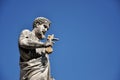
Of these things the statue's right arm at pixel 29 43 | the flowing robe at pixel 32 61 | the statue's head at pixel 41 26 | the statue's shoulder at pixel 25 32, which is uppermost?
the statue's head at pixel 41 26

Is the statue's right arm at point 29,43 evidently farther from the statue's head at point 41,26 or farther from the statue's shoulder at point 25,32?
the statue's head at point 41,26

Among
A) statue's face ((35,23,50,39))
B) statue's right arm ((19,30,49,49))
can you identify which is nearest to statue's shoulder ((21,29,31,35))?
statue's right arm ((19,30,49,49))

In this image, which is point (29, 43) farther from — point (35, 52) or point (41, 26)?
point (41, 26)

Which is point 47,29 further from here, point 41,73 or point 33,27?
point 41,73

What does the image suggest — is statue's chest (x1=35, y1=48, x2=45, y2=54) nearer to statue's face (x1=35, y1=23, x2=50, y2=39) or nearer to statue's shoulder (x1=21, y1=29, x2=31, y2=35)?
statue's face (x1=35, y1=23, x2=50, y2=39)

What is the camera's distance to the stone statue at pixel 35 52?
54.1 ft

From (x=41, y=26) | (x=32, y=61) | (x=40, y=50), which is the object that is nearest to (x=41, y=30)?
(x=41, y=26)

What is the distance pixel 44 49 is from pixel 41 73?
0.89m

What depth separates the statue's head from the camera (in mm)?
17328

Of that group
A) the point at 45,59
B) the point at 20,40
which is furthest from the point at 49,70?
the point at 20,40

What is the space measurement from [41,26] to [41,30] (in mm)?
165

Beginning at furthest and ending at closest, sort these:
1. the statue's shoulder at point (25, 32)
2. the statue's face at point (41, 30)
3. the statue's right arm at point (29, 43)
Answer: the statue's face at point (41, 30) < the statue's shoulder at point (25, 32) < the statue's right arm at point (29, 43)

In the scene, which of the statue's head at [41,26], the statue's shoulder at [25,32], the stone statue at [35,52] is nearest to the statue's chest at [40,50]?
the stone statue at [35,52]

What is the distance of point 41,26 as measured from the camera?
685 inches
